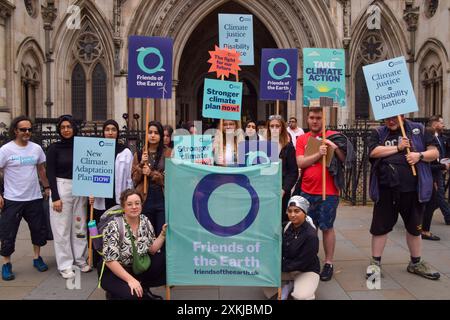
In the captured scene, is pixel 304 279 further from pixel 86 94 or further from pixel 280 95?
pixel 86 94

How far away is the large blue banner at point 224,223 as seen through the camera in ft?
13.3

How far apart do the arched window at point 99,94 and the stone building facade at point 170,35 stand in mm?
42

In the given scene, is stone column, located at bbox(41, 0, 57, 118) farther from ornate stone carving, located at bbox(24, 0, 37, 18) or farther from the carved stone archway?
the carved stone archway

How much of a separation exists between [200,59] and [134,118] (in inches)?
368

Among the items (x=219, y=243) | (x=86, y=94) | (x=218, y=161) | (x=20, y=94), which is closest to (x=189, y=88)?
(x=86, y=94)

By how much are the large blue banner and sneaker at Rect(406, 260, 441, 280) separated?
1.99m

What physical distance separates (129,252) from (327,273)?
7.61 ft

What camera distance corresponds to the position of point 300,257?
4203mm

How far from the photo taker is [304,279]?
420 cm

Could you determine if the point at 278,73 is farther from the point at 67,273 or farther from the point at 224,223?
the point at 67,273

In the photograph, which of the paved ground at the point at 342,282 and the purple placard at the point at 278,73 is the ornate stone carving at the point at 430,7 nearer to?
the purple placard at the point at 278,73

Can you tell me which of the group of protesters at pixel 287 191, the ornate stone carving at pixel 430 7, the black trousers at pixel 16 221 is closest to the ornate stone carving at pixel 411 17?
the ornate stone carving at pixel 430 7

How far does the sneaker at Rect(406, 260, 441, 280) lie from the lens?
16.0 ft

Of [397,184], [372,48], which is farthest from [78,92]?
[397,184]
